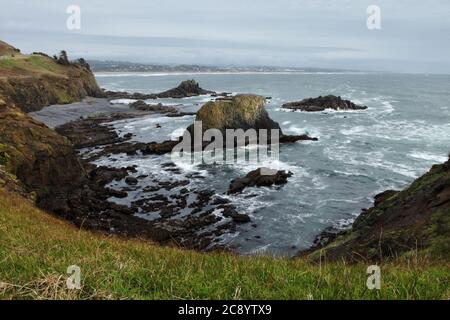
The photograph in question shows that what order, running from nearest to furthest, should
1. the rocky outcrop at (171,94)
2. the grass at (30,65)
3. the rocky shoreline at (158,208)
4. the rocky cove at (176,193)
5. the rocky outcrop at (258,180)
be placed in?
the rocky cove at (176,193)
the rocky shoreline at (158,208)
the rocky outcrop at (258,180)
the grass at (30,65)
the rocky outcrop at (171,94)

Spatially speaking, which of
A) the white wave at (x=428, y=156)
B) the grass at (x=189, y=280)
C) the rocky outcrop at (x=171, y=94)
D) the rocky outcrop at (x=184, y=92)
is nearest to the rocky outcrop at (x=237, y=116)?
the white wave at (x=428, y=156)

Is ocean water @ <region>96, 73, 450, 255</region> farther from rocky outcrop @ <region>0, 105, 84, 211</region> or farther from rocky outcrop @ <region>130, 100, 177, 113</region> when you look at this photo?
rocky outcrop @ <region>130, 100, 177, 113</region>

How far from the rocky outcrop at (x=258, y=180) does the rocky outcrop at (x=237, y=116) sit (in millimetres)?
16943

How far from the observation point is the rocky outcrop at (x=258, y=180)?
34906 mm

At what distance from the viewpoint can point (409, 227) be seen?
475 inches

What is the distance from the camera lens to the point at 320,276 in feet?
16.3

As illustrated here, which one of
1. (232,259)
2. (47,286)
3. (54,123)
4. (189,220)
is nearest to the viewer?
(47,286)

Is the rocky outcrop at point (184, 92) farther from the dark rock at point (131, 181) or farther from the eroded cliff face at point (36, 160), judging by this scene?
the eroded cliff face at point (36, 160)

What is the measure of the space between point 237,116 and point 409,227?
43498 millimetres

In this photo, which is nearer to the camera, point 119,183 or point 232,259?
point 232,259

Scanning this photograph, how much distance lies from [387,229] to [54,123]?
200 ft
